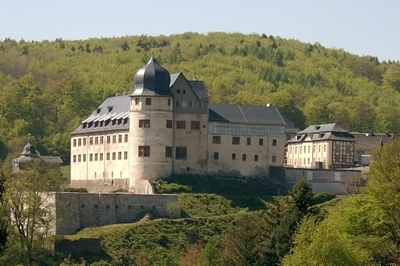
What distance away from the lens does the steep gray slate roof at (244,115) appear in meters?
105

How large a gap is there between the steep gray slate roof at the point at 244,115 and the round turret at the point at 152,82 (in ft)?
19.4

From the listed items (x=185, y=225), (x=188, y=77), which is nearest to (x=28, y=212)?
(x=185, y=225)

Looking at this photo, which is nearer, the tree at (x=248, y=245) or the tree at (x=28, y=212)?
the tree at (x=248, y=245)

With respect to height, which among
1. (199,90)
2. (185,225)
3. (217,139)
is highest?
(199,90)

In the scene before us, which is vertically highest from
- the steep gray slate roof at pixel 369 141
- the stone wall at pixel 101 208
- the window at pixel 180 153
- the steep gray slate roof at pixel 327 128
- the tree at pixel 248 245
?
the steep gray slate roof at pixel 327 128

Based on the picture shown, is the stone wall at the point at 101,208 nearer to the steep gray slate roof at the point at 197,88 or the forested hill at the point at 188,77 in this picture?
the steep gray slate roof at the point at 197,88

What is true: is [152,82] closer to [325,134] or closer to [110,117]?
[110,117]

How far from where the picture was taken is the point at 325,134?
118875 mm

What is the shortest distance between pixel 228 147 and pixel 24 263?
1075 inches

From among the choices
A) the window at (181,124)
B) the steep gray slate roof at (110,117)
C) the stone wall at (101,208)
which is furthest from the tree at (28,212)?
the window at (181,124)

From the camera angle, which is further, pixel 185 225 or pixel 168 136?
pixel 168 136

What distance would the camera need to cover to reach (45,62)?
181 m

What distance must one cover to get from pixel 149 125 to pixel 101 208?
10.7 meters

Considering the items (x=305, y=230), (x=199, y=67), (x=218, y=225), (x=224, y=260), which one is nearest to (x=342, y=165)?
Result: (x=218, y=225)
